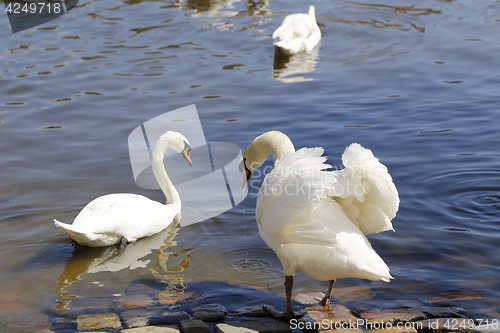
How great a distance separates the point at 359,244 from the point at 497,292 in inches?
63.3

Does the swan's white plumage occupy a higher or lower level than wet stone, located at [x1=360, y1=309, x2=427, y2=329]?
higher

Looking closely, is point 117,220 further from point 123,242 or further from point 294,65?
point 294,65

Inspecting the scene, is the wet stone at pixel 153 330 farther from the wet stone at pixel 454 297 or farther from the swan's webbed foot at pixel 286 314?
the wet stone at pixel 454 297

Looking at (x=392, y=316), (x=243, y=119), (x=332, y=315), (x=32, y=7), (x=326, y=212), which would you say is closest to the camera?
(x=326, y=212)

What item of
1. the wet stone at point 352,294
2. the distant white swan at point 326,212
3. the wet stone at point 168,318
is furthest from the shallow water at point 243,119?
the distant white swan at point 326,212

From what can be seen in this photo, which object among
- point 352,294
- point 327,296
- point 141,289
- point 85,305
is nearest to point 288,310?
point 327,296

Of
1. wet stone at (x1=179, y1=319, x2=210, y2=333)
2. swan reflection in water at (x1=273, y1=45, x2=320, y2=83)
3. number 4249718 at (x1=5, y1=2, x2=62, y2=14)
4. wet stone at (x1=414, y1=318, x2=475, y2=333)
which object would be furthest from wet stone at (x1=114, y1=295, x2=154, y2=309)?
number 4249718 at (x1=5, y1=2, x2=62, y2=14)

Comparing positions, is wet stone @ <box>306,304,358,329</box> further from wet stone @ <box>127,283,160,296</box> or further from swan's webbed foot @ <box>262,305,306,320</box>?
wet stone @ <box>127,283,160,296</box>

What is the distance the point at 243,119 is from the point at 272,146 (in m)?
3.81

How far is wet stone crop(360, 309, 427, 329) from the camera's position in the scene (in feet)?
13.3

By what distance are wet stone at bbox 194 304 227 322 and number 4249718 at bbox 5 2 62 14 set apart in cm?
1320

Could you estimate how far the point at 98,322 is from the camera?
4.14 metres

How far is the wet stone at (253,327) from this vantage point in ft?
12.9

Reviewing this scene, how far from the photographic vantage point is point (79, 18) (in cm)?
1450
